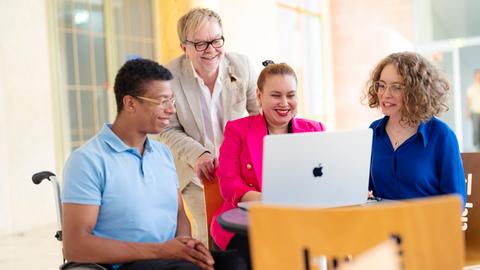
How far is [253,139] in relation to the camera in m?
2.19

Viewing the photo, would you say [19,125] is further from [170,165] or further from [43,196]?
[170,165]

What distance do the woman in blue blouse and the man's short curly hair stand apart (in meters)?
0.87

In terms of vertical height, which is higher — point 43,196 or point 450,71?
point 450,71

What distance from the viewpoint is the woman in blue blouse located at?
201 cm

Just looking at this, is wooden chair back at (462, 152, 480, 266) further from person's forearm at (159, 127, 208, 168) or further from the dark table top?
person's forearm at (159, 127, 208, 168)

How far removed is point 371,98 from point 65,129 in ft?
13.6

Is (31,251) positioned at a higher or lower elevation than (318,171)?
lower

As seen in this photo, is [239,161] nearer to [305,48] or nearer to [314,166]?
[314,166]

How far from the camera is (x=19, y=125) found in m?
5.23

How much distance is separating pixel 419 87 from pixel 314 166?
0.66m

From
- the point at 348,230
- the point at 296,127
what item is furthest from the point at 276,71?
the point at 348,230

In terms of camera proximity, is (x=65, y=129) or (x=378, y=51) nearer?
(x=65, y=129)

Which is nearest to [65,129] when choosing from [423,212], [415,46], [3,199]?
[3,199]

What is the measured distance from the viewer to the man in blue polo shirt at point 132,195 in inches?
65.0
